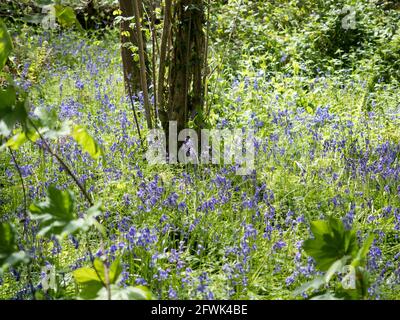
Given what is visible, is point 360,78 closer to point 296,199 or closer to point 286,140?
point 286,140

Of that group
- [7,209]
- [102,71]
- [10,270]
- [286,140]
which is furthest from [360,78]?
[10,270]

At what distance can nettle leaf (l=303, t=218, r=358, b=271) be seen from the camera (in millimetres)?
1948

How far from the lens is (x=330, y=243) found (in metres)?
1.97

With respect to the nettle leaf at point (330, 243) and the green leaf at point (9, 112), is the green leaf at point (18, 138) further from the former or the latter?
the nettle leaf at point (330, 243)

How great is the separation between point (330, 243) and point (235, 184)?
2.01 m

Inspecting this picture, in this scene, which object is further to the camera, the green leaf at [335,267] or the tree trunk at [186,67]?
the tree trunk at [186,67]

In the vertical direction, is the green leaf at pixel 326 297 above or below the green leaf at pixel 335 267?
below

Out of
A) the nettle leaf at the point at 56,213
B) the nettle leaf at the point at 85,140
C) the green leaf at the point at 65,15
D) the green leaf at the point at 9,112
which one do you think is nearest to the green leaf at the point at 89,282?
the nettle leaf at the point at 56,213

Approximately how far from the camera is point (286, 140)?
4496 millimetres

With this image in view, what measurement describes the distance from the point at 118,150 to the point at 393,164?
197 centimetres

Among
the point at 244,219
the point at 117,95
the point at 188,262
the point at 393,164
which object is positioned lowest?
the point at 188,262

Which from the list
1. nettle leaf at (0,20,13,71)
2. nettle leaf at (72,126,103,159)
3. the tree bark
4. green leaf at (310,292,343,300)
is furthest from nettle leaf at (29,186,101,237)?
the tree bark

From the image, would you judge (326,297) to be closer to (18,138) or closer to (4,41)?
(18,138)

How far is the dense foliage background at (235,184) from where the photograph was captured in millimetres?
2752
